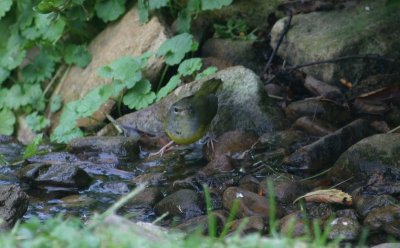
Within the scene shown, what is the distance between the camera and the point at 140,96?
24.7ft

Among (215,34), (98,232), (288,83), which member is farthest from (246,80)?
(98,232)

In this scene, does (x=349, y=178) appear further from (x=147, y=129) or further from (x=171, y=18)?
(x=171, y=18)

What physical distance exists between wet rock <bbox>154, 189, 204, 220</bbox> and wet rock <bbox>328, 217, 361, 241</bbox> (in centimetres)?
94

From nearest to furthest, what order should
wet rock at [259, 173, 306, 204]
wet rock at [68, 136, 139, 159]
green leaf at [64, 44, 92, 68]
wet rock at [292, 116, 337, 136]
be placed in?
wet rock at [259, 173, 306, 204] → wet rock at [292, 116, 337, 136] → wet rock at [68, 136, 139, 159] → green leaf at [64, 44, 92, 68]

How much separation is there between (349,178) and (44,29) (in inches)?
160

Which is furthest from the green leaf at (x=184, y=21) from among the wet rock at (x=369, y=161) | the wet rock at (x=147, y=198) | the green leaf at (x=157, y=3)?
the wet rock at (x=369, y=161)

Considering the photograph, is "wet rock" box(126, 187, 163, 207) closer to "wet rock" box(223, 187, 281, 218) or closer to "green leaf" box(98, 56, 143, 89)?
"wet rock" box(223, 187, 281, 218)

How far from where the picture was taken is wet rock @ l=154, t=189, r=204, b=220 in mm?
5301

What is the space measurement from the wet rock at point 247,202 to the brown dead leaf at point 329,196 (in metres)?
0.29

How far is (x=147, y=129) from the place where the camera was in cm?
719

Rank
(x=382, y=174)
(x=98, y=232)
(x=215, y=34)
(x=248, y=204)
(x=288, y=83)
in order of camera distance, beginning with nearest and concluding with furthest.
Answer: (x=98, y=232)
(x=248, y=204)
(x=382, y=174)
(x=288, y=83)
(x=215, y=34)

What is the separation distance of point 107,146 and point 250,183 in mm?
1549

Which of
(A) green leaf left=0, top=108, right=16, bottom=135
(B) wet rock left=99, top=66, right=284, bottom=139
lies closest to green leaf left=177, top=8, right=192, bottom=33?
(B) wet rock left=99, top=66, right=284, bottom=139

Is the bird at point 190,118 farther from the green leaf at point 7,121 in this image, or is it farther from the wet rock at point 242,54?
the green leaf at point 7,121
